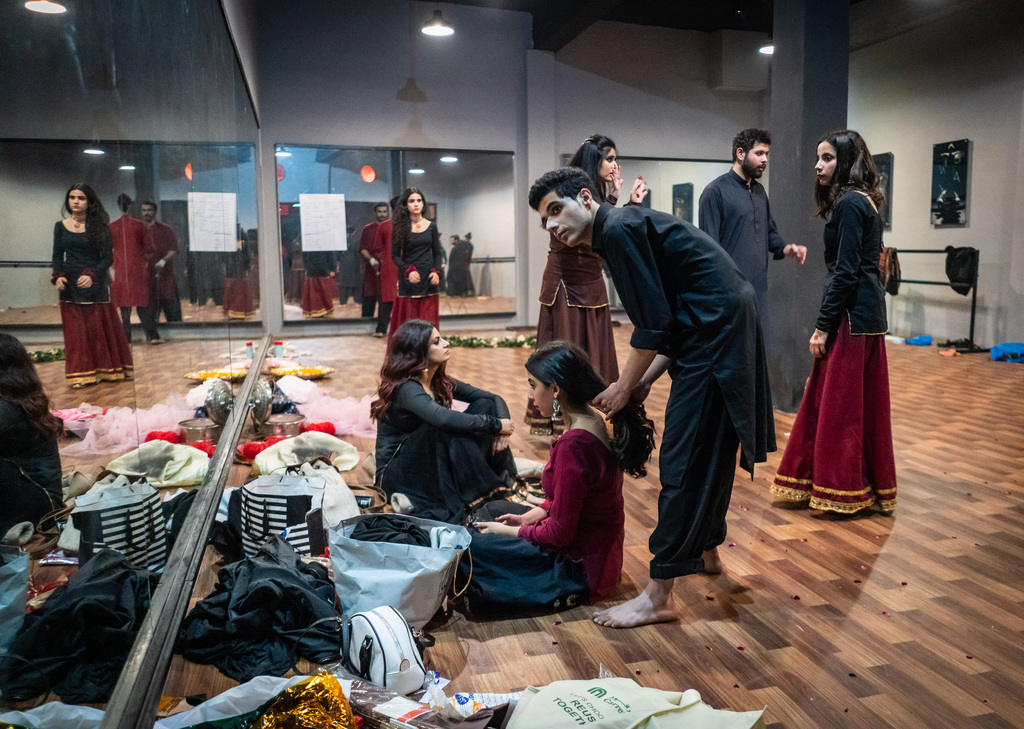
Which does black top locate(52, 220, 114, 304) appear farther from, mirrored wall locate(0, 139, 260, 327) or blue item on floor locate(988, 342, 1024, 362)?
blue item on floor locate(988, 342, 1024, 362)

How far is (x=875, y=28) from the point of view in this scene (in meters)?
9.15

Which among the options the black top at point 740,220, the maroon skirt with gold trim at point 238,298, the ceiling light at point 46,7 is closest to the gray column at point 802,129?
the black top at point 740,220

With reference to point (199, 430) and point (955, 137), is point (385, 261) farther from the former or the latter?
point (955, 137)

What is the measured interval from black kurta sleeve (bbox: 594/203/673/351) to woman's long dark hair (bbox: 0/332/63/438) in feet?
4.53

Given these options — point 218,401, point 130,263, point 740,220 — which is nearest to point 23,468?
point 130,263

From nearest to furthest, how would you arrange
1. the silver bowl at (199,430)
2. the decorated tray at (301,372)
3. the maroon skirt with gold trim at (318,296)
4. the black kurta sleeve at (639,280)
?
the black kurta sleeve at (639,280), the silver bowl at (199,430), the decorated tray at (301,372), the maroon skirt with gold trim at (318,296)

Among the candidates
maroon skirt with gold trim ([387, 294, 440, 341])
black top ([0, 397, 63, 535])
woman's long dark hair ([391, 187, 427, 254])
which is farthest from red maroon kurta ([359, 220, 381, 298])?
black top ([0, 397, 63, 535])

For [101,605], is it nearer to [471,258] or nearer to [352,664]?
[352,664]

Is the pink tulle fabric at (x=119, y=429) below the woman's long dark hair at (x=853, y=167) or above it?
below

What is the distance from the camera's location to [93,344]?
149cm

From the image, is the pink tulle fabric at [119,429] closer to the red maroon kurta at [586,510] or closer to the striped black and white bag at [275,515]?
the striped black and white bag at [275,515]

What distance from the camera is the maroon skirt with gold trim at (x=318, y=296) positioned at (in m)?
10.2

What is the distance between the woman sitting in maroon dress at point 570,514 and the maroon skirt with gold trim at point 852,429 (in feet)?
3.79

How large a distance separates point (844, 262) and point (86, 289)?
8.98 ft
